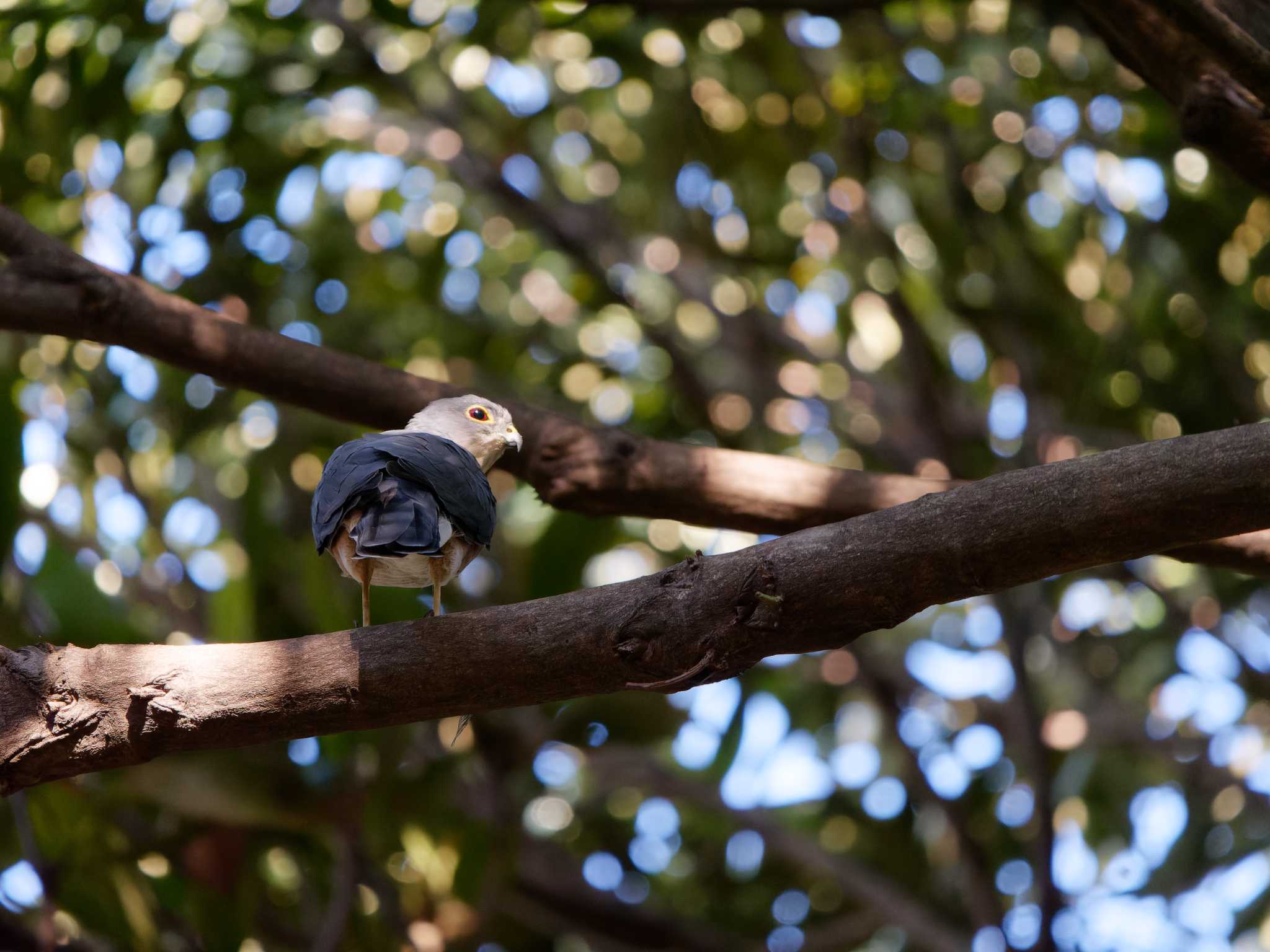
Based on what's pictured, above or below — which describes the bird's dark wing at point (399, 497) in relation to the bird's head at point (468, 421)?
above

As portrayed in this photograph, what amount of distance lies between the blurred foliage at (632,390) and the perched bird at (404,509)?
1.25 metres

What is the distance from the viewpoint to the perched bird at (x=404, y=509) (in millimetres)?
2852

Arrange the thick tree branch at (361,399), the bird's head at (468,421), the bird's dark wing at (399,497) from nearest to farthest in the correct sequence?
1. the bird's dark wing at (399,497)
2. the thick tree branch at (361,399)
3. the bird's head at (468,421)

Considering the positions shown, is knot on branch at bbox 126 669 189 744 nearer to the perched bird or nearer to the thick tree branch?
the perched bird

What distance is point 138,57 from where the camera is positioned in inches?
211

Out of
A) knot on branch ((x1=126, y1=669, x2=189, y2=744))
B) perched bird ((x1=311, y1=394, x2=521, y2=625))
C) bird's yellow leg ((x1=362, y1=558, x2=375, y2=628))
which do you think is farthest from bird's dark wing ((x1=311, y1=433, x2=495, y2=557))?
knot on branch ((x1=126, y1=669, x2=189, y2=744))

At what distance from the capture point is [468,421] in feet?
12.6

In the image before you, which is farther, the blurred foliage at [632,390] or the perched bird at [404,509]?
the blurred foliage at [632,390]

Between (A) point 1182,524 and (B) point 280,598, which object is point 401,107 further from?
(A) point 1182,524

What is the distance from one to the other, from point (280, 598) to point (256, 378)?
7.74 feet

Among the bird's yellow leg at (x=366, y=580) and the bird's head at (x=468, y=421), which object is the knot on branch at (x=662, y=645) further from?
the bird's head at (x=468, y=421)

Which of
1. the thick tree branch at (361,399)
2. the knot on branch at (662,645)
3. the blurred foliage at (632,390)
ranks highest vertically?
the knot on branch at (662,645)

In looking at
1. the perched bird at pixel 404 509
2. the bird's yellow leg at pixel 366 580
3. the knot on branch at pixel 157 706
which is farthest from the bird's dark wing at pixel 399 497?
the knot on branch at pixel 157 706

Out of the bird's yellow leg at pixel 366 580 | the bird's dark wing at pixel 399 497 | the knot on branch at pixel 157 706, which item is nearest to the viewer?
the knot on branch at pixel 157 706
